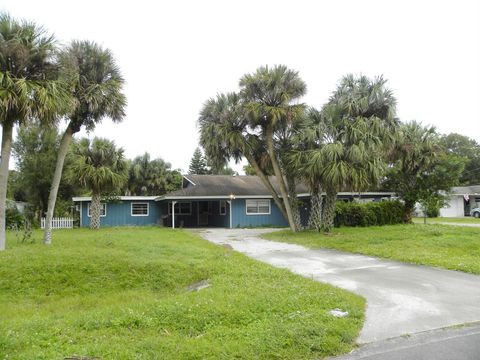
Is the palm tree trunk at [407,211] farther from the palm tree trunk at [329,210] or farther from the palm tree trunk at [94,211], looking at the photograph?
the palm tree trunk at [94,211]

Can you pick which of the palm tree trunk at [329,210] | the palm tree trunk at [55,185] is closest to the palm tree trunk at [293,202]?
the palm tree trunk at [329,210]

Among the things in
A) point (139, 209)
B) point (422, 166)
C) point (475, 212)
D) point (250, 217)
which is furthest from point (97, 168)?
point (475, 212)

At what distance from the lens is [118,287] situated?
7.95 metres

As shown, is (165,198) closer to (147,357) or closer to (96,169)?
(96,169)

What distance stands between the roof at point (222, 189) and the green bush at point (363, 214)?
260cm

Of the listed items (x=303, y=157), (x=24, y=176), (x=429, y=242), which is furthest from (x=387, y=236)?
(x=24, y=176)

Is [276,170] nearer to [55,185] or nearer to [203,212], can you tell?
[55,185]

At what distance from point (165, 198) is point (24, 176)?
10010 millimetres

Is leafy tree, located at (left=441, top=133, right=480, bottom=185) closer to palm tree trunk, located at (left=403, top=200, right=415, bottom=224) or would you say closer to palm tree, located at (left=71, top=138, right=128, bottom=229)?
palm tree trunk, located at (left=403, top=200, right=415, bottom=224)

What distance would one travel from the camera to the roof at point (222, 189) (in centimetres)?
2497

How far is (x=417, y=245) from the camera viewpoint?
13.5 metres

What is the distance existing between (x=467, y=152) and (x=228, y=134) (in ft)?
159

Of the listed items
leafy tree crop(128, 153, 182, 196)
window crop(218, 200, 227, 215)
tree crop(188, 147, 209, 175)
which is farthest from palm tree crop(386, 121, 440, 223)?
tree crop(188, 147, 209, 175)

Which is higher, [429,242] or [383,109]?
[383,109]
